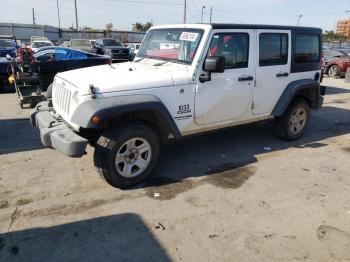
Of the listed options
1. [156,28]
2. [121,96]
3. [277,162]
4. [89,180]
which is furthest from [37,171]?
[277,162]

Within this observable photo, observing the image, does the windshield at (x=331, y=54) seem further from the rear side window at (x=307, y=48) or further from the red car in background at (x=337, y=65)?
the rear side window at (x=307, y=48)

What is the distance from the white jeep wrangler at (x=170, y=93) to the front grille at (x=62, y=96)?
0.01 metres

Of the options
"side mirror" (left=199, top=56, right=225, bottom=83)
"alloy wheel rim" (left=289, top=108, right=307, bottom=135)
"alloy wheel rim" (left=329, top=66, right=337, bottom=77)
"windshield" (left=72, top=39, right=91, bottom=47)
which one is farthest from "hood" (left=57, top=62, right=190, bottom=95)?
"windshield" (left=72, top=39, right=91, bottom=47)

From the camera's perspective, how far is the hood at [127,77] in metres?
3.93

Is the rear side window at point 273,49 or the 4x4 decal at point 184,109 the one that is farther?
the rear side window at point 273,49

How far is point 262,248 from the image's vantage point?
10.4ft

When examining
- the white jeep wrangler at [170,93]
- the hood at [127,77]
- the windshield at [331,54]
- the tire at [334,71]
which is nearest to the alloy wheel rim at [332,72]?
the tire at [334,71]

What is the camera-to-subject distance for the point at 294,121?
20.5 feet

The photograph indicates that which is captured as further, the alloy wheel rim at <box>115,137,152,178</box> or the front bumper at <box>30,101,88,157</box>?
the alloy wheel rim at <box>115,137,152,178</box>

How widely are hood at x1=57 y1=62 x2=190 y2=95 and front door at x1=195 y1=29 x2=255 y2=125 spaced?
0.38 m

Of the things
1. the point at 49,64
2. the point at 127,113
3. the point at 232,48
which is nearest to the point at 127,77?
the point at 127,113

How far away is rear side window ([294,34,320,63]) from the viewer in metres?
5.89

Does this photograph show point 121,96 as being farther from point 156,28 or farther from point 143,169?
point 156,28

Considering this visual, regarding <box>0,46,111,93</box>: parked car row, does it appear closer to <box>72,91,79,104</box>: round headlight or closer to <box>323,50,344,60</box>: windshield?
<box>72,91,79,104</box>: round headlight
